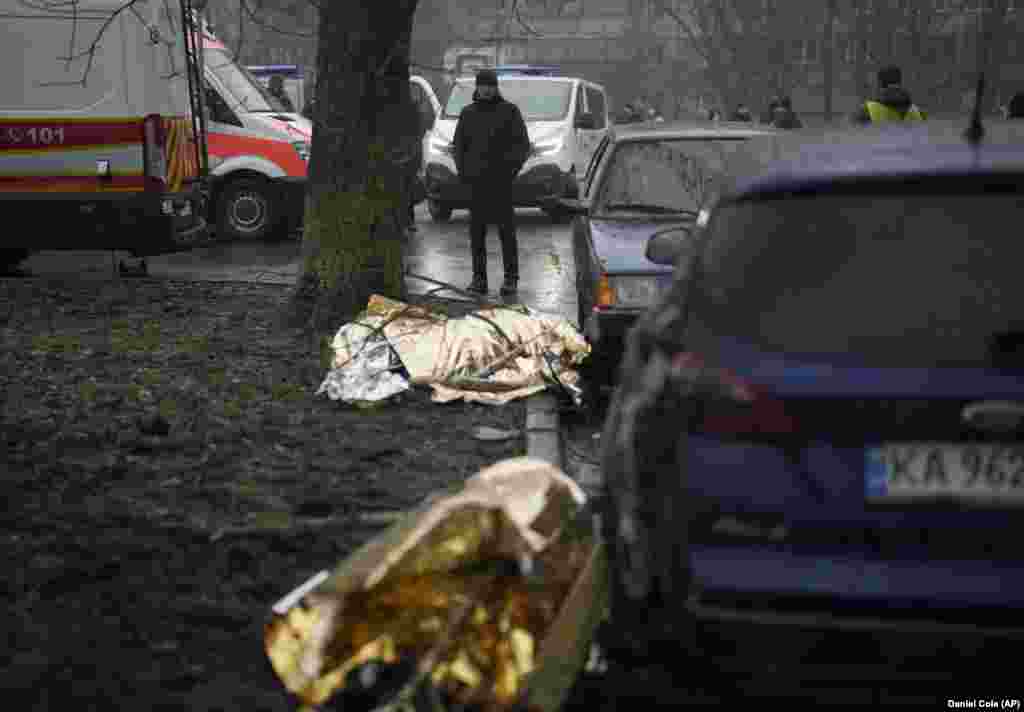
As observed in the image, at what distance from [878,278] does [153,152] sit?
10909 mm

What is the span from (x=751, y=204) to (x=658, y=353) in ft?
1.45

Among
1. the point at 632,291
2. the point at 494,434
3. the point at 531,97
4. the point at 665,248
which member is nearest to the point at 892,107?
the point at 632,291

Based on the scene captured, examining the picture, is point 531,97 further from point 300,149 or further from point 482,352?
point 482,352

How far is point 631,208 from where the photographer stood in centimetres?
980

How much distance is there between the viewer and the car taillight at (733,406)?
12.1ft

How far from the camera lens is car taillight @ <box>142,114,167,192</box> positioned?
542 inches

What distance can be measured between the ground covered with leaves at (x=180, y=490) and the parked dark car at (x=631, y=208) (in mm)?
754

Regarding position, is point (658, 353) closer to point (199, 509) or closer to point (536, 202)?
point (199, 509)

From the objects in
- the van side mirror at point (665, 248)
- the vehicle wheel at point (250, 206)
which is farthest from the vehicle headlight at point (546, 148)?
the van side mirror at point (665, 248)

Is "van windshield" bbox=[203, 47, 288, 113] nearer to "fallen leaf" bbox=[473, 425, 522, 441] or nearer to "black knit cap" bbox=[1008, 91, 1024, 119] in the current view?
"black knit cap" bbox=[1008, 91, 1024, 119]

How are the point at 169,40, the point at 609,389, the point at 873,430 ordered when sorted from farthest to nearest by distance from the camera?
1. the point at 169,40
2. the point at 609,389
3. the point at 873,430

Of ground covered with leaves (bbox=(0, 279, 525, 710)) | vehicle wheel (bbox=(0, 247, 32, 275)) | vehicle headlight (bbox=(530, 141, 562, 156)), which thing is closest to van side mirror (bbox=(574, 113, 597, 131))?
vehicle headlight (bbox=(530, 141, 562, 156))

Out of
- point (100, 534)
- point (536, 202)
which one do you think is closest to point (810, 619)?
point (100, 534)

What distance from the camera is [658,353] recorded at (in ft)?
13.5
